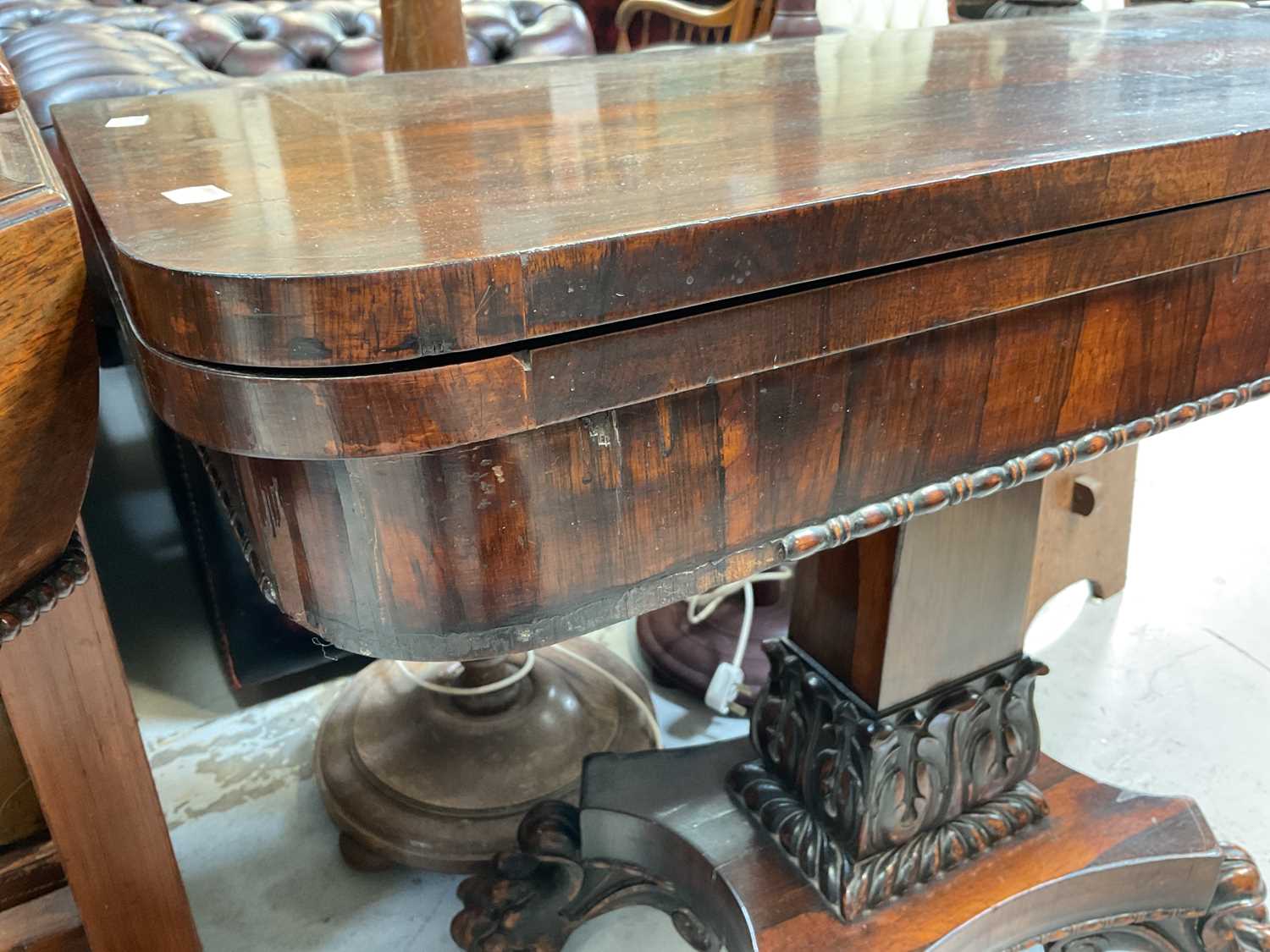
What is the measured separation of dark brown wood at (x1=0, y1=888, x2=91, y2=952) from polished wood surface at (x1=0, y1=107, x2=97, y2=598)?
1.53 ft

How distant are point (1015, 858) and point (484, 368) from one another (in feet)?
2.01

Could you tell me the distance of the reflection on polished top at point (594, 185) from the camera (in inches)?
11.9

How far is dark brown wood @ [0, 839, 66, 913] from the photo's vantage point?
73 cm

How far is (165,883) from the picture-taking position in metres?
0.79

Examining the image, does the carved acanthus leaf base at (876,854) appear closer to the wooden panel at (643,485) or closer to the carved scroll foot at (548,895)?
the carved scroll foot at (548,895)

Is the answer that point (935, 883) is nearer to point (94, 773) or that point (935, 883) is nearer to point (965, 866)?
point (965, 866)

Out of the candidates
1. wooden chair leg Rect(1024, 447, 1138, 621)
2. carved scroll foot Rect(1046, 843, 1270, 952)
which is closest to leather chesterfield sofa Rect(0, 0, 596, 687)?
carved scroll foot Rect(1046, 843, 1270, 952)

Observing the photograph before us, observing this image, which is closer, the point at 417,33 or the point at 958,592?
the point at 958,592

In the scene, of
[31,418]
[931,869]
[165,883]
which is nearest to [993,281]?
[31,418]

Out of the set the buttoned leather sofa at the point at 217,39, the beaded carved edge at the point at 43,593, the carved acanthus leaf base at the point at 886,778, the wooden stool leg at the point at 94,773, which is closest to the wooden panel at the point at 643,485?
the beaded carved edge at the point at 43,593

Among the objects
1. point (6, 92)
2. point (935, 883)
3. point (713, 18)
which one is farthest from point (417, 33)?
point (713, 18)

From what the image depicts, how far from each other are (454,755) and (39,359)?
28.8 inches

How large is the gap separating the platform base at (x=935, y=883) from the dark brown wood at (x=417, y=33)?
0.66 m

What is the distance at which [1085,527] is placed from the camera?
1.25 metres
